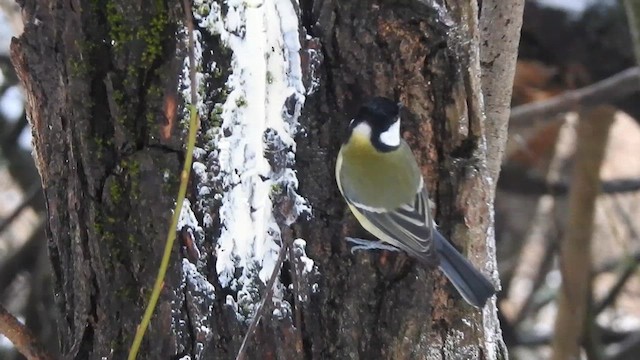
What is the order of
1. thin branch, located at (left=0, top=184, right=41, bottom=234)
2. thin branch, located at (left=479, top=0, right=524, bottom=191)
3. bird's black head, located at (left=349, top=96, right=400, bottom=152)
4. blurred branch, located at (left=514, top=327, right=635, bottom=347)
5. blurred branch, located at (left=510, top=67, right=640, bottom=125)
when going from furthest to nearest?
blurred branch, located at (left=514, top=327, right=635, bottom=347)
thin branch, located at (left=0, top=184, right=41, bottom=234)
blurred branch, located at (left=510, top=67, right=640, bottom=125)
thin branch, located at (left=479, top=0, right=524, bottom=191)
bird's black head, located at (left=349, top=96, right=400, bottom=152)

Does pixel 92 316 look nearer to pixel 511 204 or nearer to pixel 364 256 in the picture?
pixel 364 256

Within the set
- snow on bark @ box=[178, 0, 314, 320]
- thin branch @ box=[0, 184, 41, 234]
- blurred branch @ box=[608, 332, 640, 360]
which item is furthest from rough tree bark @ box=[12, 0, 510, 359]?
blurred branch @ box=[608, 332, 640, 360]

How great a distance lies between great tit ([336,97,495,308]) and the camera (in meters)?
0.89

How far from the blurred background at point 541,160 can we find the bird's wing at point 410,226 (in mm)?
858

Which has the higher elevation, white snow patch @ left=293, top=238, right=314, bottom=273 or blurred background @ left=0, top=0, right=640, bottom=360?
blurred background @ left=0, top=0, right=640, bottom=360

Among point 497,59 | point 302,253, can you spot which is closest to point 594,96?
point 497,59

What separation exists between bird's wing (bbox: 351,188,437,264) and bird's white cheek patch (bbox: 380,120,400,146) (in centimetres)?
7

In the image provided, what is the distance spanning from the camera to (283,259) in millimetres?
881

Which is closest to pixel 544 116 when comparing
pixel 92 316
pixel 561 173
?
pixel 92 316

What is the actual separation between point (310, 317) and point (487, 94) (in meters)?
0.51

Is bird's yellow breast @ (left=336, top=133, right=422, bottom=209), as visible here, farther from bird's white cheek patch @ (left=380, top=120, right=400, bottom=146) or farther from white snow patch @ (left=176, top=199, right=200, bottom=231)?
white snow patch @ (left=176, top=199, right=200, bottom=231)

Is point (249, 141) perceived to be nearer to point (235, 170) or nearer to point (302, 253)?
point (235, 170)

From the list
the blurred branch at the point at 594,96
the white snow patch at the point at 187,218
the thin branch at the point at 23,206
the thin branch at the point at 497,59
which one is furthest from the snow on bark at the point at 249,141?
the thin branch at the point at 23,206

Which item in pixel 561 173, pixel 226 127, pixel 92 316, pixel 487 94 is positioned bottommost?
pixel 92 316
